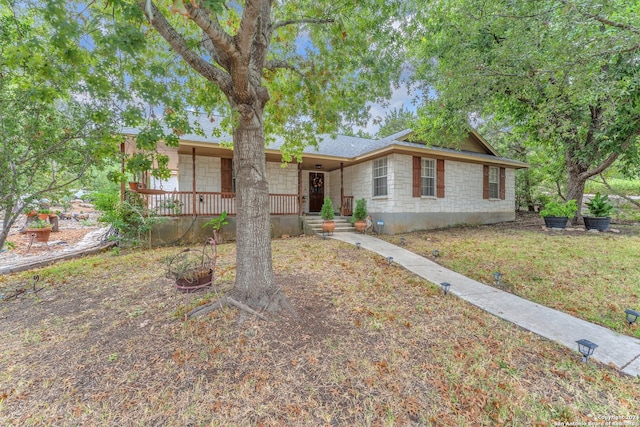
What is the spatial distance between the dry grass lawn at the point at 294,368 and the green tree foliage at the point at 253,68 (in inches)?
29.3

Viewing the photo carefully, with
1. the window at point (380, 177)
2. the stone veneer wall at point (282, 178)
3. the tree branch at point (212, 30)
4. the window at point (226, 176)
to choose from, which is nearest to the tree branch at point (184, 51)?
the tree branch at point (212, 30)

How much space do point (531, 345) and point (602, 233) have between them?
992 centimetres

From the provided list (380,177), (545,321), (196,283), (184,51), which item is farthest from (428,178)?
(184,51)

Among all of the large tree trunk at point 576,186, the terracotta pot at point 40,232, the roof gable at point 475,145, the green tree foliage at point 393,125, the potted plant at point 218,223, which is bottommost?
the terracotta pot at point 40,232

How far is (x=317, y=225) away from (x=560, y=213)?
29.9 feet

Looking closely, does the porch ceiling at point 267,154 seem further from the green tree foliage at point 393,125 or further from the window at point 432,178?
the green tree foliage at point 393,125

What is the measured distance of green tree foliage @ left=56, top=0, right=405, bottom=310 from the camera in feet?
7.84

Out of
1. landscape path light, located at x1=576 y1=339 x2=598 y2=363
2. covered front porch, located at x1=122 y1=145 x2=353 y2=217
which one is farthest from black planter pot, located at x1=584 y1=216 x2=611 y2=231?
landscape path light, located at x1=576 y1=339 x2=598 y2=363

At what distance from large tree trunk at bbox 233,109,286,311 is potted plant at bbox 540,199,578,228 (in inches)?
453

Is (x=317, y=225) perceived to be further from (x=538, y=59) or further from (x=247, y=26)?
(x=247, y=26)

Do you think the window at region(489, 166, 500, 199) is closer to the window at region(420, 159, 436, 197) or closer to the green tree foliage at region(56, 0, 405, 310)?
the window at region(420, 159, 436, 197)

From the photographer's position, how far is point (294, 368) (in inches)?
91.4

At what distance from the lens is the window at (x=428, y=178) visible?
34.1 feet

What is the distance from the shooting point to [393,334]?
2.90m
